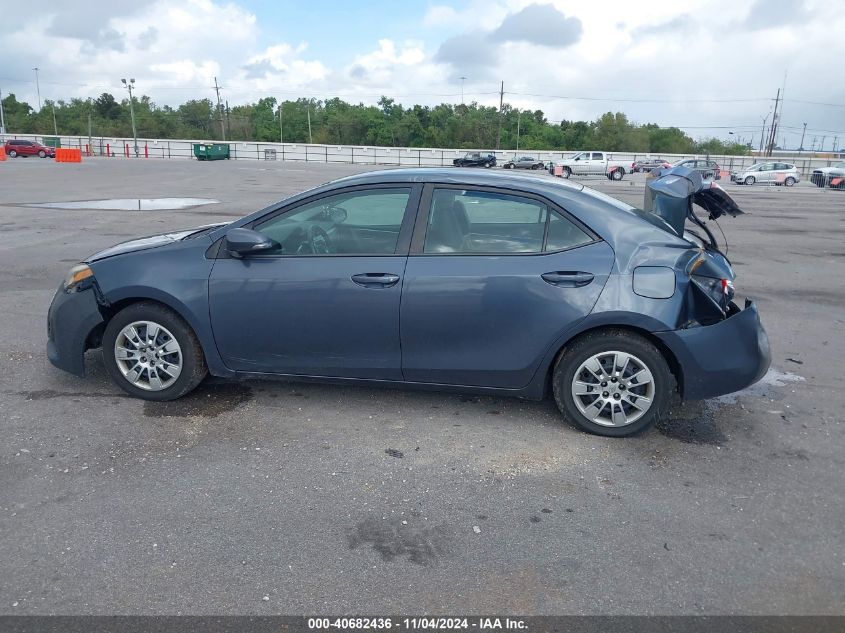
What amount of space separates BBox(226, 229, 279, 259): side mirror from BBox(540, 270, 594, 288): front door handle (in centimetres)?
178

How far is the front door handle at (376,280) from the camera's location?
14.3ft

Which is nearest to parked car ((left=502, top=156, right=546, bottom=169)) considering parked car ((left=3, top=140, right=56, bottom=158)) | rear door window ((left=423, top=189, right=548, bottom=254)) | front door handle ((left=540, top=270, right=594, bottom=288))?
parked car ((left=3, top=140, right=56, bottom=158))

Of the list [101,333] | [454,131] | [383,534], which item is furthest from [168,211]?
[454,131]

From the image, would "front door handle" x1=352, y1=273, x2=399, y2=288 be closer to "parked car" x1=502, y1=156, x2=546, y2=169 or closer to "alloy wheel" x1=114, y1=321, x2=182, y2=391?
"alloy wheel" x1=114, y1=321, x2=182, y2=391

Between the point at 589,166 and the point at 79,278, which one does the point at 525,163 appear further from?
the point at 79,278

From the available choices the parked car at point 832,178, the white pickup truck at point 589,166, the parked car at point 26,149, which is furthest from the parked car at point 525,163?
the parked car at point 26,149

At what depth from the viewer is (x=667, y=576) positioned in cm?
307

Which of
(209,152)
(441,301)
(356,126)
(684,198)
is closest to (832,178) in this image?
(684,198)

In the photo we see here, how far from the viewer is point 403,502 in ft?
11.9

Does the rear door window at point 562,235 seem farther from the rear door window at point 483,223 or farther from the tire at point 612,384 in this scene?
the tire at point 612,384

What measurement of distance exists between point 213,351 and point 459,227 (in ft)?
6.06

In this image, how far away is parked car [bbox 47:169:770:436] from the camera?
4.27 m

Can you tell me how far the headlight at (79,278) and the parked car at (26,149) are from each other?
6164 centimetres

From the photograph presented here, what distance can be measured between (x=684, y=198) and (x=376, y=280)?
2.46 metres
